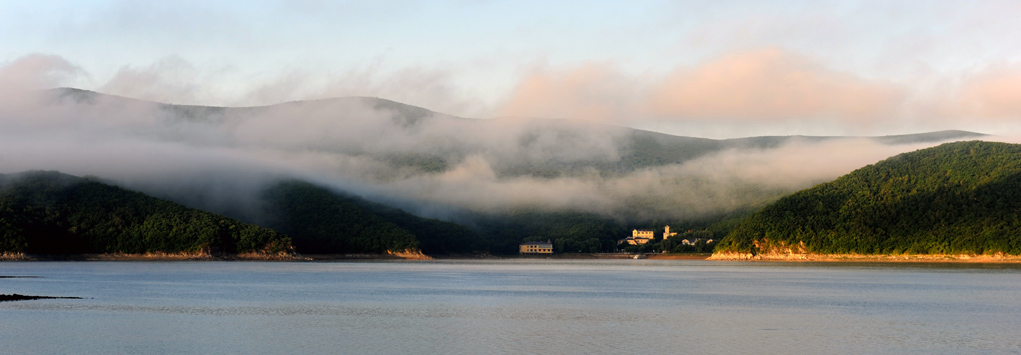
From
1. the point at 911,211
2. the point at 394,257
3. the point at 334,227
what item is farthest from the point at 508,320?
the point at 334,227

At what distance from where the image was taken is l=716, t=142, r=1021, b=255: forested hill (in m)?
139

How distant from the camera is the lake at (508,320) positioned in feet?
104

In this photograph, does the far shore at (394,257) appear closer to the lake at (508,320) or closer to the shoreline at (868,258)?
the shoreline at (868,258)

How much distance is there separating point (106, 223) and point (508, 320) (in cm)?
12696

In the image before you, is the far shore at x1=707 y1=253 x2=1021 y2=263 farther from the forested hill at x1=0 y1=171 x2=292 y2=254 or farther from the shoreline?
the forested hill at x1=0 y1=171 x2=292 y2=254

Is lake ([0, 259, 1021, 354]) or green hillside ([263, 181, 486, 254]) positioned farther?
green hillside ([263, 181, 486, 254])

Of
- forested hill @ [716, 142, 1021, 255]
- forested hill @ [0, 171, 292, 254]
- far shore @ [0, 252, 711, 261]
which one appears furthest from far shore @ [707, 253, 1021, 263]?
forested hill @ [0, 171, 292, 254]

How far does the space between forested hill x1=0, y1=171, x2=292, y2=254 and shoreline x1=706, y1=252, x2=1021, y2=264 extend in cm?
8598

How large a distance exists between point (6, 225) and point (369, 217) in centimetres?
7763

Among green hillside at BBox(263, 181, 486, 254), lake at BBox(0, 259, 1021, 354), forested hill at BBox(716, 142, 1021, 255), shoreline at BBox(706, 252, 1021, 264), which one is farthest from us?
green hillside at BBox(263, 181, 486, 254)

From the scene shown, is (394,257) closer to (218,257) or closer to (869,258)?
(218,257)

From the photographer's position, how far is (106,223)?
483 ft

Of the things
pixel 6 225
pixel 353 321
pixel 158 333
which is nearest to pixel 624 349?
pixel 353 321

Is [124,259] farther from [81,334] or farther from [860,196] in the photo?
[860,196]
